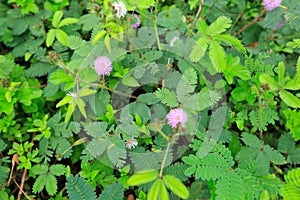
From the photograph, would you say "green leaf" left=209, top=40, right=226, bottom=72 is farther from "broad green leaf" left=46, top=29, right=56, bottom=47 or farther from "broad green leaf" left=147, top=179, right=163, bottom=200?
"broad green leaf" left=46, top=29, right=56, bottom=47

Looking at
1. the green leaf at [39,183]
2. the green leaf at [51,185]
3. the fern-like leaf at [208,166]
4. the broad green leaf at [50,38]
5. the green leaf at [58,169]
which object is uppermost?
the broad green leaf at [50,38]

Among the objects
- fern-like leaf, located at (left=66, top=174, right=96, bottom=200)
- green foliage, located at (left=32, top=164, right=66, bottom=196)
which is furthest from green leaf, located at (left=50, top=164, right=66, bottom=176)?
fern-like leaf, located at (left=66, top=174, right=96, bottom=200)

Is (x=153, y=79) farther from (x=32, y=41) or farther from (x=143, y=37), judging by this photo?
(x=32, y=41)

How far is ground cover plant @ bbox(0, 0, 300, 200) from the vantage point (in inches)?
61.9

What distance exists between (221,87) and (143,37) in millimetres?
532

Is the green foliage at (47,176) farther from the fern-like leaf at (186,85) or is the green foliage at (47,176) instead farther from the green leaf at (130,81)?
the fern-like leaf at (186,85)

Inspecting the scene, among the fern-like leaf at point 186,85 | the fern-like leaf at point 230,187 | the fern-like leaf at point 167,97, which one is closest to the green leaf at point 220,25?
the fern-like leaf at point 186,85

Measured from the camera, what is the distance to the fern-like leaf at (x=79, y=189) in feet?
4.92

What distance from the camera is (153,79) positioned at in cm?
182

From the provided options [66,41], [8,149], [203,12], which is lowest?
[8,149]

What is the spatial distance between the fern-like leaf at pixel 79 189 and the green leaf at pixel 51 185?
22 cm

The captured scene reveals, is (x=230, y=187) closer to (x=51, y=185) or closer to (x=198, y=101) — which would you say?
(x=198, y=101)

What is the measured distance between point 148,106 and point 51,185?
0.66m

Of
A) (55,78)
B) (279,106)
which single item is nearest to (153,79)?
(55,78)
